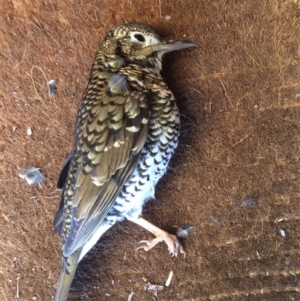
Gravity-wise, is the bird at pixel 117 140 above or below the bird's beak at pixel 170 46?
below

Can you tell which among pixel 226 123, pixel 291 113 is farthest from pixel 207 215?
pixel 291 113

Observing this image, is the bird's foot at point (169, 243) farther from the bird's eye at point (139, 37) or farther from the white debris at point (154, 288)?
the bird's eye at point (139, 37)

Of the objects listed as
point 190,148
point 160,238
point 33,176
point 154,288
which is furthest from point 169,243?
point 33,176

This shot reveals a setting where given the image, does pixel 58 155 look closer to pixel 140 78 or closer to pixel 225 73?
pixel 140 78

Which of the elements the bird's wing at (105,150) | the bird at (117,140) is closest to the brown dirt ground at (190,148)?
the bird at (117,140)

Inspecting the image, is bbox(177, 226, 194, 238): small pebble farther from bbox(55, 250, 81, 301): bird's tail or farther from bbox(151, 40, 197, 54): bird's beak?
bbox(151, 40, 197, 54): bird's beak

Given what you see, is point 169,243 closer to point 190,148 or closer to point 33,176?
point 190,148

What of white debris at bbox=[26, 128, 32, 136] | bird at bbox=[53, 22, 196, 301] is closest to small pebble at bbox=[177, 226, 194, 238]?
bird at bbox=[53, 22, 196, 301]
